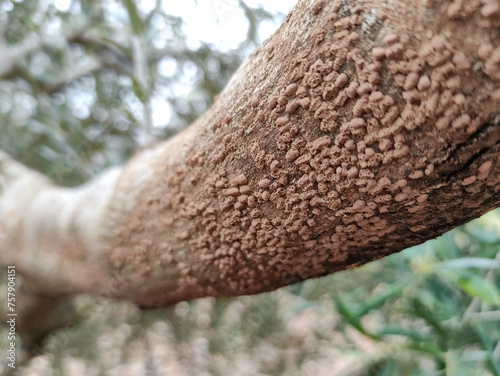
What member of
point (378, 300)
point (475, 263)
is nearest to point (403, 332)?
point (378, 300)

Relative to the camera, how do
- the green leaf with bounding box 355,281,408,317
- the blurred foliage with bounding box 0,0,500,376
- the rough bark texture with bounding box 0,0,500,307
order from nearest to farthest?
the rough bark texture with bounding box 0,0,500,307 < the green leaf with bounding box 355,281,408,317 < the blurred foliage with bounding box 0,0,500,376

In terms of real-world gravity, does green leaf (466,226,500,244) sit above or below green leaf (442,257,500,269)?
above

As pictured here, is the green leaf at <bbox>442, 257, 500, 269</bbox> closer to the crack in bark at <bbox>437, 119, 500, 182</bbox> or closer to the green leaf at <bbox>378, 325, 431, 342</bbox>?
the green leaf at <bbox>378, 325, 431, 342</bbox>

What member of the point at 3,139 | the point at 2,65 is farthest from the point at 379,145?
the point at 3,139

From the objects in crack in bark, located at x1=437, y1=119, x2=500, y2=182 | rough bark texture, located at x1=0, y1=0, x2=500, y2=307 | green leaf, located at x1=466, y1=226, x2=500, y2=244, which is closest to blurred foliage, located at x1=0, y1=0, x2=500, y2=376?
green leaf, located at x1=466, y1=226, x2=500, y2=244

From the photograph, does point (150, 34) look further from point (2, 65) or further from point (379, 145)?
point (379, 145)

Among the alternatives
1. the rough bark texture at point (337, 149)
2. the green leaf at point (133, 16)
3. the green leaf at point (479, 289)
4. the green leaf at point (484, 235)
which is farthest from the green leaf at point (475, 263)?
the green leaf at point (133, 16)
